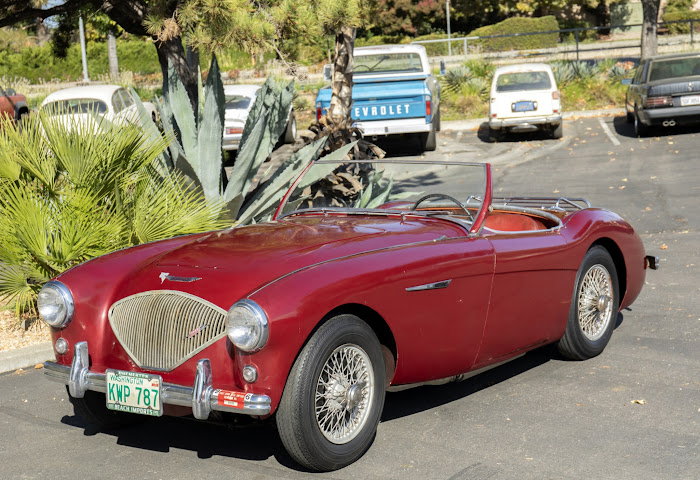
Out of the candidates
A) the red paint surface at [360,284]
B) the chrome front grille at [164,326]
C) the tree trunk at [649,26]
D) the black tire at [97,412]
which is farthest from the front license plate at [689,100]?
the chrome front grille at [164,326]

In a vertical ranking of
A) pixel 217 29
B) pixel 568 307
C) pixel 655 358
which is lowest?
pixel 655 358

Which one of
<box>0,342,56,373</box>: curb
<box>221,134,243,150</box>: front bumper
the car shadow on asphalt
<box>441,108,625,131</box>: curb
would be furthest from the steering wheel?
<box>441,108,625,131</box>: curb

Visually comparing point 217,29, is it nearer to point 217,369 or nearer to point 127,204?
point 127,204

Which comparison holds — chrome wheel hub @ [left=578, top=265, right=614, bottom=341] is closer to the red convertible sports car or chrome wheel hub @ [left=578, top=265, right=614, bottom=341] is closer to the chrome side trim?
the red convertible sports car

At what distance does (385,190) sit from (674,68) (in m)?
12.0

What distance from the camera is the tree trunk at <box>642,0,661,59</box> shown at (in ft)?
82.9

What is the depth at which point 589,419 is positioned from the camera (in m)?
4.90

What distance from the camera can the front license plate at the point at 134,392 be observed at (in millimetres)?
4199

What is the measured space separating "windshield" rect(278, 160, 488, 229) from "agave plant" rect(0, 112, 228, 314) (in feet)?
3.50

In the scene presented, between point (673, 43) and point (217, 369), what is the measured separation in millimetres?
32003

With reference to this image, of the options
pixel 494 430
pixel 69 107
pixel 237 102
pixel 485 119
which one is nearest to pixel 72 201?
pixel 69 107

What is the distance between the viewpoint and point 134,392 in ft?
14.0

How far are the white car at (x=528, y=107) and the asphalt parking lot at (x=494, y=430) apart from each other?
12.5 m

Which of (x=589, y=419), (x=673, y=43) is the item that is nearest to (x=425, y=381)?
(x=589, y=419)
